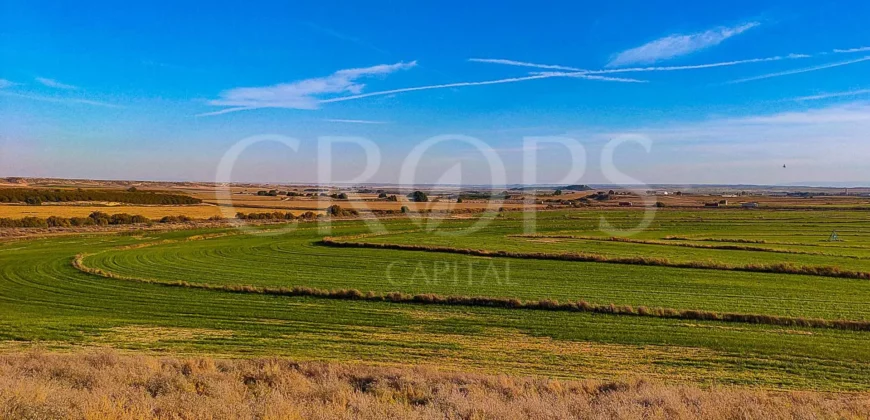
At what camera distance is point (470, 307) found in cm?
1869

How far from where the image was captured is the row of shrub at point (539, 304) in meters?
16.2

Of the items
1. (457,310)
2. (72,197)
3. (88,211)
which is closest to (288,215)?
(88,211)

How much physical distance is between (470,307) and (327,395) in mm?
11159

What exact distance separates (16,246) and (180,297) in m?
27.0

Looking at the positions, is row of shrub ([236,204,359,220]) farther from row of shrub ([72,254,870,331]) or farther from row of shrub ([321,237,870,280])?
row of shrub ([72,254,870,331])

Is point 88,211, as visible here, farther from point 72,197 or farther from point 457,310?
point 457,310

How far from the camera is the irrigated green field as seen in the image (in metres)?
12.8

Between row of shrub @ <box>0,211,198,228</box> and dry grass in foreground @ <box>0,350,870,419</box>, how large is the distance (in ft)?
161

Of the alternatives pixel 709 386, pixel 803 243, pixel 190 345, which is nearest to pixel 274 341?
pixel 190 345

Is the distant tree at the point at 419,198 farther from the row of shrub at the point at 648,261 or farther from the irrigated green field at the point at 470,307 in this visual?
the irrigated green field at the point at 470,307

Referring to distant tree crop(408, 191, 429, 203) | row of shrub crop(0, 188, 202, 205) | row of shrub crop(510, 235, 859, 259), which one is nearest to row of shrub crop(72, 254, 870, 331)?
row of shrub crop(510, 235, 859, 259)

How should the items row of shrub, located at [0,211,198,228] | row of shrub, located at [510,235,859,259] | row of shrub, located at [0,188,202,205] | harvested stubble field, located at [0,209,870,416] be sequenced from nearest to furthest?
harvested stubble field, located at [0,209,870,416], row of shrub, located at [510,235,859,259], row of shrub, located at [0,211,198,228], row of shrub, located at [0,188,202,205]

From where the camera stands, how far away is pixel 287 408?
22.4ft

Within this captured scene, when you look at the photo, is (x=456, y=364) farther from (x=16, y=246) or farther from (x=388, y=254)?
(x=16, y=246)
